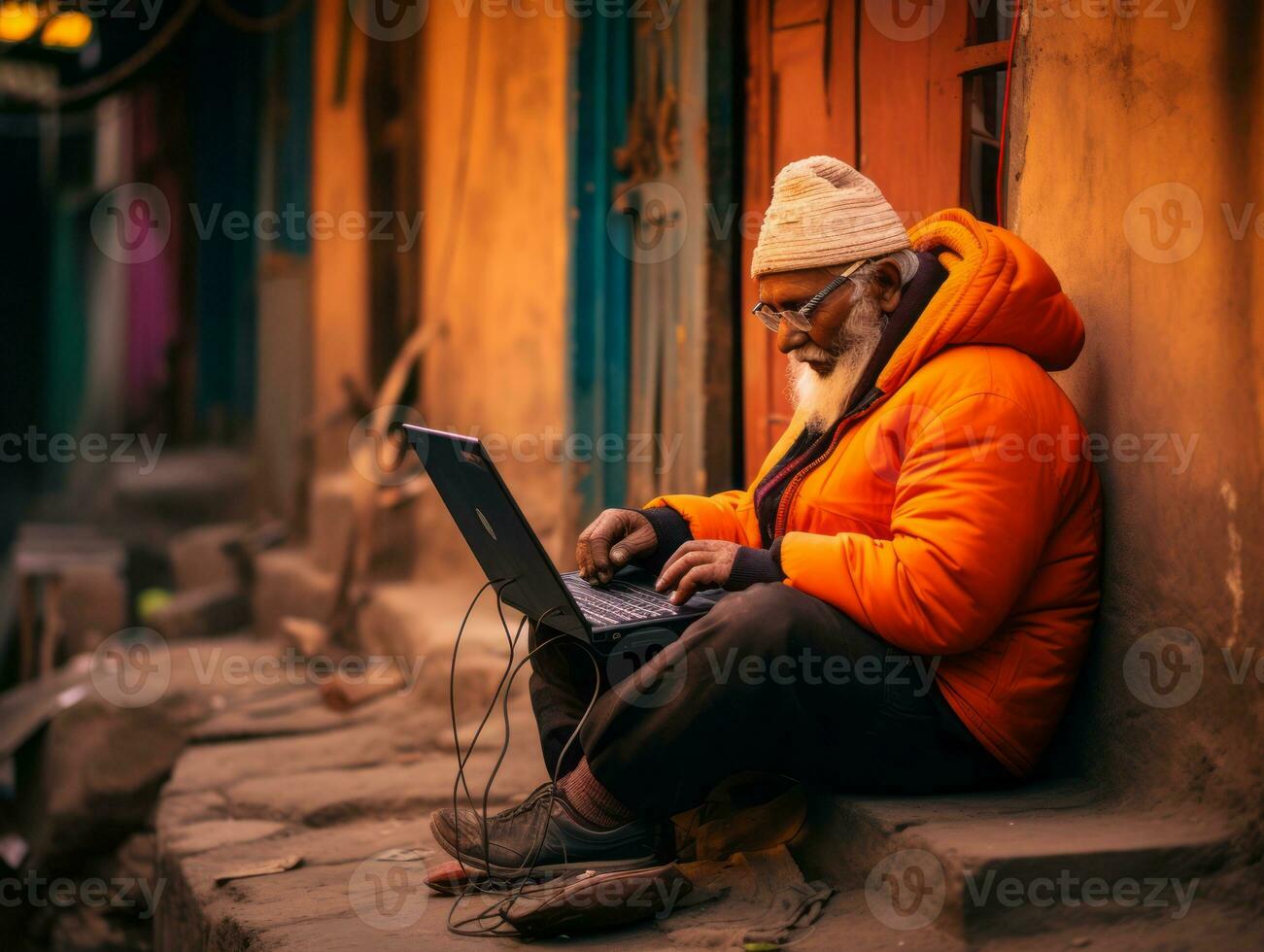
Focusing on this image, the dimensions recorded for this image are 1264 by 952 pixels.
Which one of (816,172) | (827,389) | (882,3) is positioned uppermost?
(882,3)

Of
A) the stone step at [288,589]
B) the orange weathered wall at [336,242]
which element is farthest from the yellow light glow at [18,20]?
the stone step at [288,589]

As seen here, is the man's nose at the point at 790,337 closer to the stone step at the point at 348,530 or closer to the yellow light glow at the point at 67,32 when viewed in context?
the stone step at the point at 348,530

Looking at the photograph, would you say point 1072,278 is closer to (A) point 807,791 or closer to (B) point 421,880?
(A) point 807,791

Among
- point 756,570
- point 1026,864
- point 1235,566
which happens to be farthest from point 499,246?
point 1026,864

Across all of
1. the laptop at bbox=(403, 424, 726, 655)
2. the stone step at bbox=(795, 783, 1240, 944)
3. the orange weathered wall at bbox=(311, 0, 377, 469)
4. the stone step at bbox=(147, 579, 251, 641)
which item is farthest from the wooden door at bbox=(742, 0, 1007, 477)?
the stone step at bbox=(147, 579, 251, 641)

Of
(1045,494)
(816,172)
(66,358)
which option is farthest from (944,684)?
(66,358)

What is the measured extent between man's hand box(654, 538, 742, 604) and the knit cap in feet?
2.00

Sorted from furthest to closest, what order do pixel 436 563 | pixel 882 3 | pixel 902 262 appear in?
pixel 436 563
pixel 882 3
pixel 902 262

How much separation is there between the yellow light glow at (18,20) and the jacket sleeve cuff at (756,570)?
924 centimetres

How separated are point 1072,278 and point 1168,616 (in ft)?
2.57

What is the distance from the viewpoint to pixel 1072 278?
301 centimetres

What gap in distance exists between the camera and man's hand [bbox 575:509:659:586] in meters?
3.06

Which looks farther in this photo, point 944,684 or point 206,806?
point 206,806

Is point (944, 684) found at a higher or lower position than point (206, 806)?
higher
